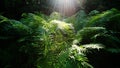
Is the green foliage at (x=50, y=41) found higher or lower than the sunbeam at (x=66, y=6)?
lower

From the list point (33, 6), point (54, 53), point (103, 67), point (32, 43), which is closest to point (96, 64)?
point (103, 67)

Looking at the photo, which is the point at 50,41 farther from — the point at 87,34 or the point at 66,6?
the point at 66,6

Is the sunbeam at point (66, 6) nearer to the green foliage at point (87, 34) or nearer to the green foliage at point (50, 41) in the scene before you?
the green foliage at point (50, 41)

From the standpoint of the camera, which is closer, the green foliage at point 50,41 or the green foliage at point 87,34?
the green foliage at point 50,41

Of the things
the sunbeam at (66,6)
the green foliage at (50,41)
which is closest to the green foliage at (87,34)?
the green foliage at (50,41)

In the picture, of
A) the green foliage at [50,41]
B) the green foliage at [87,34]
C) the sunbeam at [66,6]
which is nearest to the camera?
the green foliage at [50,41]

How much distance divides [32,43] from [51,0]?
3117 millimetres

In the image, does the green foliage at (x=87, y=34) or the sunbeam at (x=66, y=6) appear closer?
the green foliage at (x=87, y=34)

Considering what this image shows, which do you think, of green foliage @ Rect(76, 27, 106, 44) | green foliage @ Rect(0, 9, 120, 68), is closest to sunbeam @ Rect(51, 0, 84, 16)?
green foliage @ Rect(0, 9, 120, 68)

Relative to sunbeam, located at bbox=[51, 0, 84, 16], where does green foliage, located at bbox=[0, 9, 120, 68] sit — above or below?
below

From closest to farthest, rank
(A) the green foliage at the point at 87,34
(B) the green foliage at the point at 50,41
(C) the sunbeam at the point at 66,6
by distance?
1. (B) the green foliage at the point at 50,41
2. (A) the green foliage at the point at 87,34
3. (C) the sunbeam at the point at 66,6

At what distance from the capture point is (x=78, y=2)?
265 inches

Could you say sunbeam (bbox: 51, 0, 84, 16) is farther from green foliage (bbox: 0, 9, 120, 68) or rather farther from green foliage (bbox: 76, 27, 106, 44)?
green foliage (bbox: 76, 27, 106, 44)

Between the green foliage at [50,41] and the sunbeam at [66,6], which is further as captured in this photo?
the sunbeam at [66,6]
